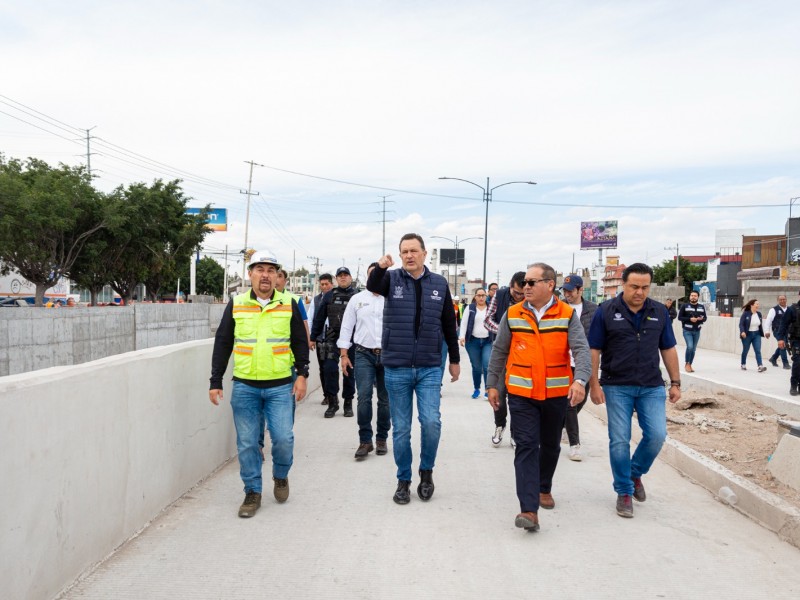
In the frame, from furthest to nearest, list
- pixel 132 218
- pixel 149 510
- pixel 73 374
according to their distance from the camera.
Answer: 1. pixel 132 218
2. pixel 149 510
3. pixel 73 374

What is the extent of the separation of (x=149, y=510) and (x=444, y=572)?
6.88ft

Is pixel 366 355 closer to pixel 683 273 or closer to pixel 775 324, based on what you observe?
pixel 775 324

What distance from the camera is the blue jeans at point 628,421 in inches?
206

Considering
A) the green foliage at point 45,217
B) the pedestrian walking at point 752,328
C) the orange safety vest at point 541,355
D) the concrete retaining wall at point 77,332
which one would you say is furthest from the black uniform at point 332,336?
the green foliage at point 45,217

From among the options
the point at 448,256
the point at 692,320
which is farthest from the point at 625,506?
the point at 448,256

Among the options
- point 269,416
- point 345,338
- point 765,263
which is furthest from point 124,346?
point 765,263

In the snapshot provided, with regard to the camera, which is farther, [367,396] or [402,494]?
[367,396]

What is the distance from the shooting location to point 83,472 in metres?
3.83

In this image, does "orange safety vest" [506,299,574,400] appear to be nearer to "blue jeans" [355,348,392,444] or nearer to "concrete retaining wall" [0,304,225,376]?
"blue jeans" [355,348,392,444]

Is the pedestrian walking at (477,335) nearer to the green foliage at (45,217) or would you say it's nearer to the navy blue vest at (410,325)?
the navy blue vest at (410,325)

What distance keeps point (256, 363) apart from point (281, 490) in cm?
102

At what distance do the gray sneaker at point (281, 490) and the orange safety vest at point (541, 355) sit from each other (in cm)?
185

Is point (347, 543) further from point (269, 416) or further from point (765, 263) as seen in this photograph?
point (765, 263)

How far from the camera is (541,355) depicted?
16.0 feet
